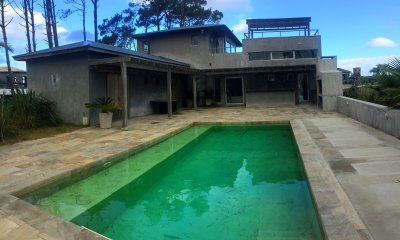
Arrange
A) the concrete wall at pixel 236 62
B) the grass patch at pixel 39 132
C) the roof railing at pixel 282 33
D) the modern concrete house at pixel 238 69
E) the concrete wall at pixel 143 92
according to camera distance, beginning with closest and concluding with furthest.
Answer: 1. the grass patch at pixel 39 132
2. the concrete wall at pixel 143 92
3. the modern concrete house at pixel 238 69
4. the concrete wall at pixel 236 62
5. the roof railing at pixel 282 33

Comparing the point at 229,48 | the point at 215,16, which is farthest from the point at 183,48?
the point at 215,16

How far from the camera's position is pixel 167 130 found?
1179 cm

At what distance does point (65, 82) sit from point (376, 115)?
1024 centimetres

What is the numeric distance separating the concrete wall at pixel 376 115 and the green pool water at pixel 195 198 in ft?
7.45

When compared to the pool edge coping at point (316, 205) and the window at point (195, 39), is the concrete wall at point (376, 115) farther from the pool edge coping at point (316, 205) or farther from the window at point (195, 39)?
the window at point (195, 39)

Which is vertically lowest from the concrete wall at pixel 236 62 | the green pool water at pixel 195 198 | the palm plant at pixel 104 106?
the green pool water at pixel 195 198

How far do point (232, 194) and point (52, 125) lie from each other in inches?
346

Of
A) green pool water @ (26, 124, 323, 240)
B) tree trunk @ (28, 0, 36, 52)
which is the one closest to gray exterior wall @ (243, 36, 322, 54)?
green pool water @ (26, 124, 323, 240)

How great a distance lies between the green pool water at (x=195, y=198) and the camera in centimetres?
467

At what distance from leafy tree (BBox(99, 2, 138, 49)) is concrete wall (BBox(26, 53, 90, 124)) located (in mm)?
22425

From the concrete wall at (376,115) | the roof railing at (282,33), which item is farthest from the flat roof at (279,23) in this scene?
the concrete wall at (376,115)

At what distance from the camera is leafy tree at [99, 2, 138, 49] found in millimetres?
35750

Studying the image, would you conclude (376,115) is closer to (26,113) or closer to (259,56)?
(26,113)

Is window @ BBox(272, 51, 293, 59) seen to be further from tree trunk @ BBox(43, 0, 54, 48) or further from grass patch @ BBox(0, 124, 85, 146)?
tree trunk @ BBox(43, 0, 54, 48)
